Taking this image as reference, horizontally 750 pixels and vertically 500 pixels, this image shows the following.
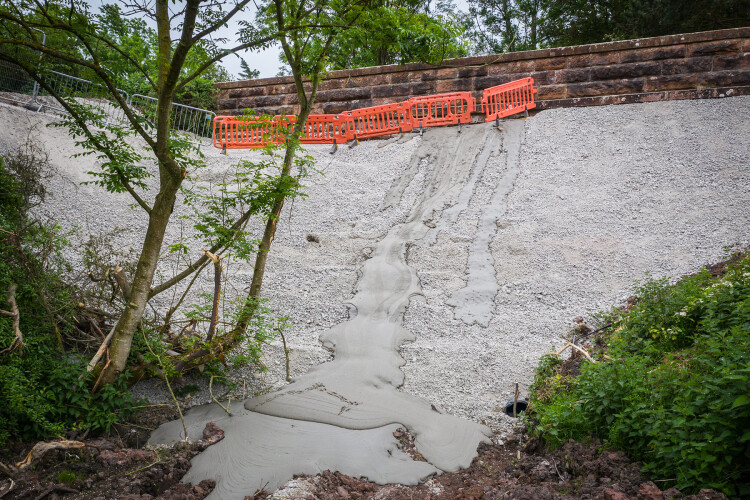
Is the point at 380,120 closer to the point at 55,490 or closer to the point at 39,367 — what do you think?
the point at 39,367

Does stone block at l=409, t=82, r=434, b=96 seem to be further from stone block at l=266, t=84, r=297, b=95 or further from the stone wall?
stone block at l=266, t=84, r=297, b=95

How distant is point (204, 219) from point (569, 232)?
5795 mm

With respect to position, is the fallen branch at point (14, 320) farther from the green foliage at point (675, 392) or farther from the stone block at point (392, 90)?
the stone block at point (392, 90)

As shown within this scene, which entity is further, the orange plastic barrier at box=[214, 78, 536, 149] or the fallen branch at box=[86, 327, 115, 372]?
the orange plastic barrier at box=[214, 78, 536, 149]

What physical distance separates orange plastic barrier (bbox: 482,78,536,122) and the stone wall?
29 centimetres

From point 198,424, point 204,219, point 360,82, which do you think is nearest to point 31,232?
point 204,219

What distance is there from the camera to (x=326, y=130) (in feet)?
42.3

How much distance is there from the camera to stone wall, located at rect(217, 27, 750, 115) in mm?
11133

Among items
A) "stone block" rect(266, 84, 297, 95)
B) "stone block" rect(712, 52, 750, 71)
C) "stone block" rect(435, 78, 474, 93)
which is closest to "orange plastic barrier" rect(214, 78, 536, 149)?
"stone block" rect(435, 78, 474, 93)

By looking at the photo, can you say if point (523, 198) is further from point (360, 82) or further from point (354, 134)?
point (360, 82)

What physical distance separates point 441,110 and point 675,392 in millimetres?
10493

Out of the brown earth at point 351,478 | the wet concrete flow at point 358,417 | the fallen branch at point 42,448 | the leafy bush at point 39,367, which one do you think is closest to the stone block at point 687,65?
the wet concrete flow at point 358,417

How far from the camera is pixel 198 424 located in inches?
186

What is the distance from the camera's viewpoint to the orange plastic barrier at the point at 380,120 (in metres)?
12.5
